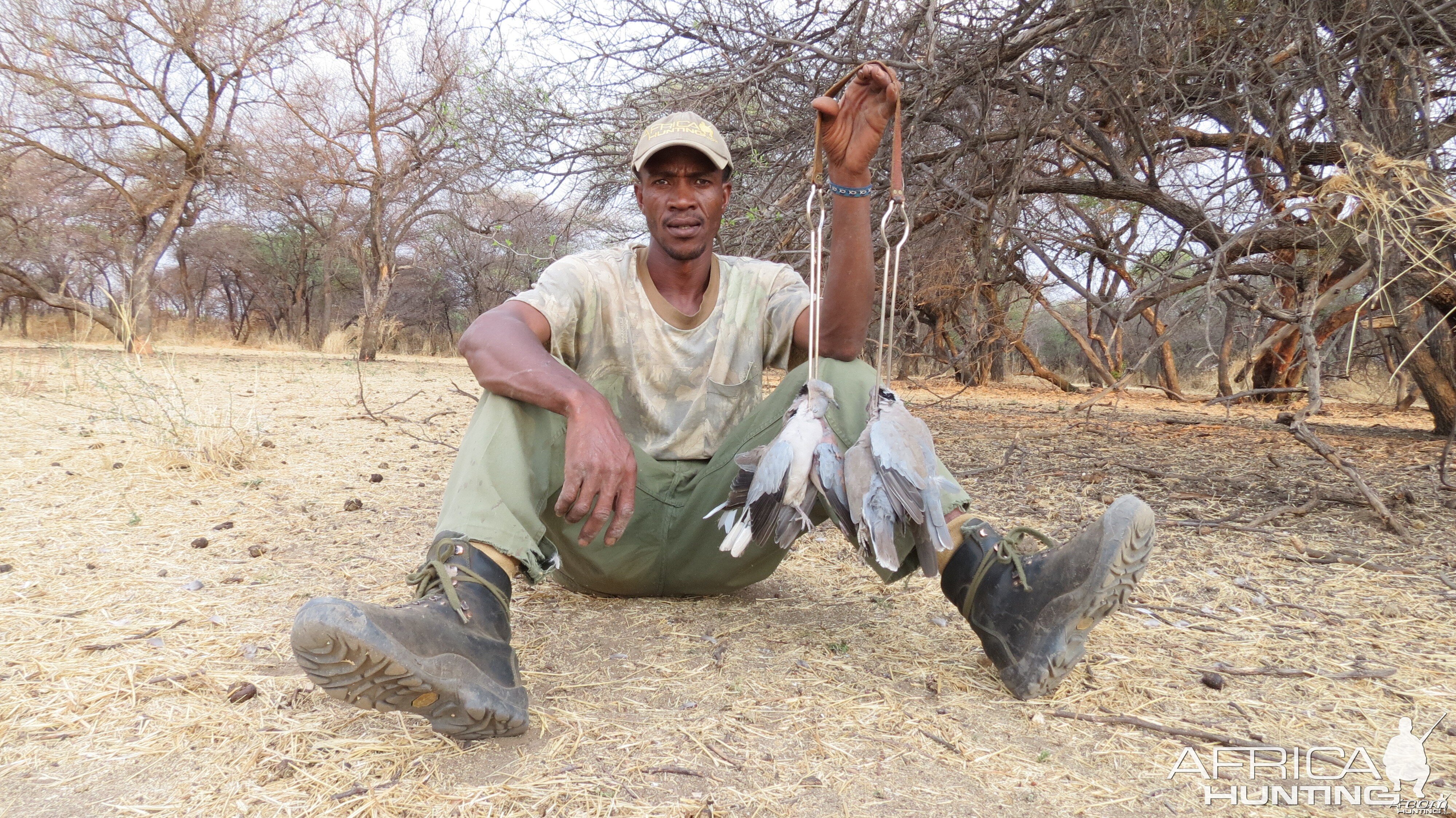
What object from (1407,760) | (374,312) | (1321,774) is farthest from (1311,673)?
(374,312)

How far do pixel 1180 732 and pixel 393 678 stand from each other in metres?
1.57

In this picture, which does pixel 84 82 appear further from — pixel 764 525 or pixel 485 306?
pixel 764 525

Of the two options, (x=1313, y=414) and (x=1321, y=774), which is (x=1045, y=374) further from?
(x=1321, y=774)

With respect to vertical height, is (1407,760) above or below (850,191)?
below

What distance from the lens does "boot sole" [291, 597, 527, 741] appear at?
1.24 metres

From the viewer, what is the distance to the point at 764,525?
163 centimetres

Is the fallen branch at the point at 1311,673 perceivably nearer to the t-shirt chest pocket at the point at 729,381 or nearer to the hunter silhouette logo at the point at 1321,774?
the hunter silhouette logo at the point at 1321,774

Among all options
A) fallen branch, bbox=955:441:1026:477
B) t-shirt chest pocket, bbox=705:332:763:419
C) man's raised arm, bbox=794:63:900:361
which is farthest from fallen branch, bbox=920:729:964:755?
fallen branch, bbox=955:441:1026:477

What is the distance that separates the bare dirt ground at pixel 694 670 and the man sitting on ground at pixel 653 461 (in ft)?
0.53

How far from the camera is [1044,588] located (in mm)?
1682

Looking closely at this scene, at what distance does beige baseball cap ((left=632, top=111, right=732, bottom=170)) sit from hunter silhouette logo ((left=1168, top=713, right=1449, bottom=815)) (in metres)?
1.85

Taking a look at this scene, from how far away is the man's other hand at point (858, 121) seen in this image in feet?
5.72

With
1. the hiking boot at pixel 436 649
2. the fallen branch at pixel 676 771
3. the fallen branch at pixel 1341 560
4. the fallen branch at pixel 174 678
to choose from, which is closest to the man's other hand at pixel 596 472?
the hiking boot at pixel 436 649

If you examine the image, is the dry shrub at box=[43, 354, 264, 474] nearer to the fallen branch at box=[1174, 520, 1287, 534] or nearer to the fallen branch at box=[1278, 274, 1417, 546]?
the fallen branch at box=[1174, 520, 1287, 534]
